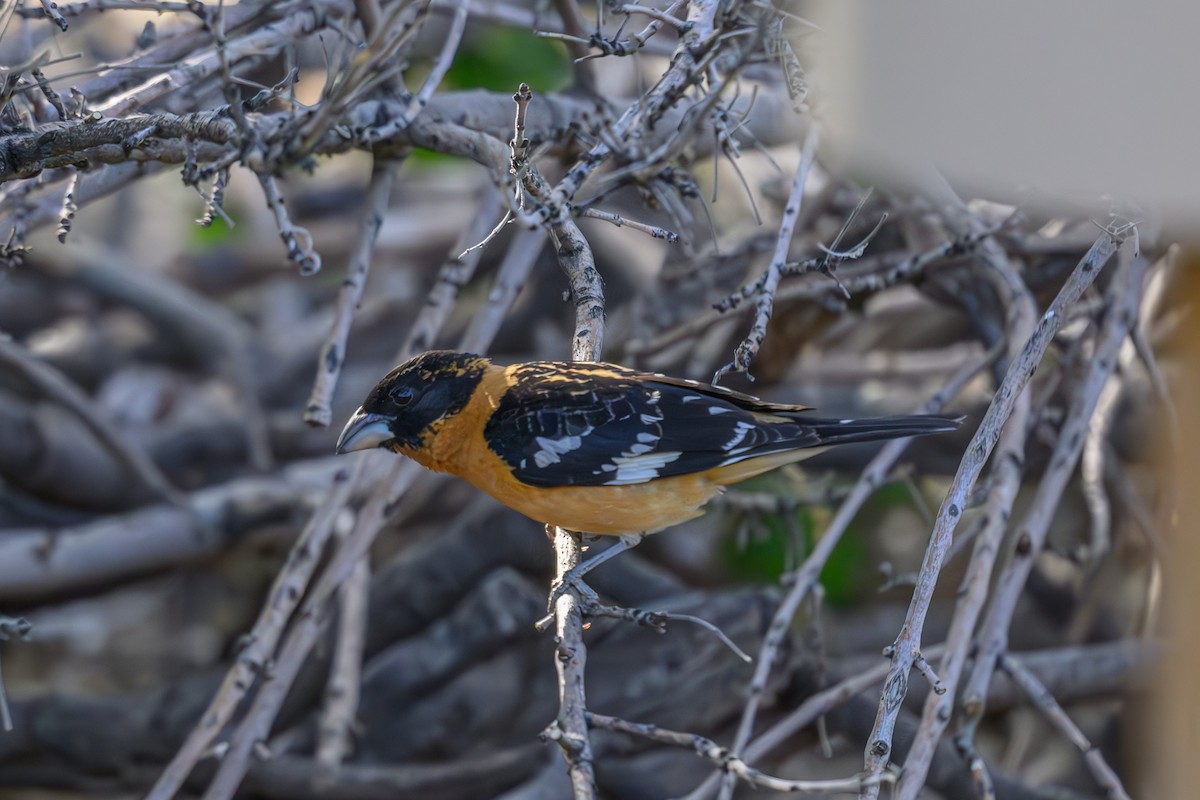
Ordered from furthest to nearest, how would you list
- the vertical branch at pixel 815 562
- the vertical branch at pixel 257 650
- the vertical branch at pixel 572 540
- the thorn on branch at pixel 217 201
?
the vertical branch at pixel 815 562 → the vertical branch at pixel 257 650 → the thorn on branch at pixel 217 201 → the vertical branch at pixel 572 540

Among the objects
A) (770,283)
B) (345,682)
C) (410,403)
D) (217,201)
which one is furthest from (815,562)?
(217,201)

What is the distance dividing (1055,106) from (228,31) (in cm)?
278

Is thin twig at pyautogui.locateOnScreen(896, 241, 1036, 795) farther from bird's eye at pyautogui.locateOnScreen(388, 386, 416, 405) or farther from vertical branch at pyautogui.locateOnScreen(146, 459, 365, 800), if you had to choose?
vertical branch at pyautogui.locateOnScreen(146, 459, 365, 800)

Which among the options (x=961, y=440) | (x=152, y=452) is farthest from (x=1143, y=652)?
(x=152, y=452)

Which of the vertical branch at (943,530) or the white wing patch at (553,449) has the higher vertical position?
the white wing patch at (553,449)

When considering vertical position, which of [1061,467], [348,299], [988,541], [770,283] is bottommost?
[988,541]

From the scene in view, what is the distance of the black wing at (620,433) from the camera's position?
10.4 ft

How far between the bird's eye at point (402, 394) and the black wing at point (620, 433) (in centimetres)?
30

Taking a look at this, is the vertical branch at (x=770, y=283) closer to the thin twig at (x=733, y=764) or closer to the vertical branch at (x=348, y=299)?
the thin twig at (x=733, y=764)

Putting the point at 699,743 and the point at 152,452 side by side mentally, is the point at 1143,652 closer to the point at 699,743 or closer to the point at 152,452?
the point at 699,743

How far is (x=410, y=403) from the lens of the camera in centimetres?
337

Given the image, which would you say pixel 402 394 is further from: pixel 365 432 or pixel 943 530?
pixel 943 530

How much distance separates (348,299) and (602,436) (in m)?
0.85

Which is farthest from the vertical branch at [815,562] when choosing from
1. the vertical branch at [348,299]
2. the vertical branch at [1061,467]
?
the vertical branch at [348,299]
